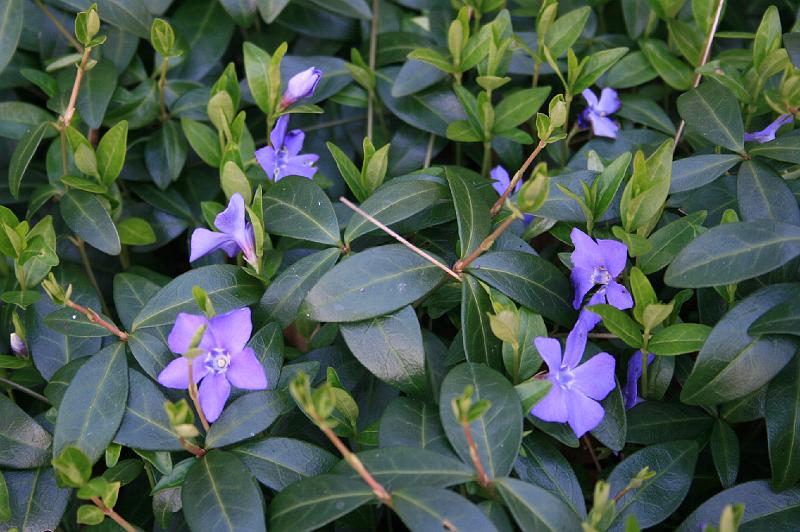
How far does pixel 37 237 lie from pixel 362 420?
547 millimetres

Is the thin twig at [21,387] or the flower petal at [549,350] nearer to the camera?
the flower petal at [549,350]

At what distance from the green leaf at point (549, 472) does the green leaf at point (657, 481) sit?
5cm

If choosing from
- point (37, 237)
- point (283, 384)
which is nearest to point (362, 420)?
point (283, 384)

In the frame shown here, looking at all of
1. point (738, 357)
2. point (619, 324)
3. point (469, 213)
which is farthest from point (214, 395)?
point (738, 357)

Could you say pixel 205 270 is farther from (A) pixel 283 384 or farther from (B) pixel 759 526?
(B) pixel 759 526

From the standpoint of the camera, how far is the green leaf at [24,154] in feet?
4.41

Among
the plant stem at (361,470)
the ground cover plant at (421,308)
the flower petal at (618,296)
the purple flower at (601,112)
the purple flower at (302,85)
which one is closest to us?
the plant stem at (361,470)

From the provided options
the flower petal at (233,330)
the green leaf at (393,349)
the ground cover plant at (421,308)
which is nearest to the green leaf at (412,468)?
the ground cover plant at (421,308)

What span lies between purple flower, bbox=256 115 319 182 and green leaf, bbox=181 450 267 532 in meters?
0.47

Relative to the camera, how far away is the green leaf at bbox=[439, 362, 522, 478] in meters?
1.00

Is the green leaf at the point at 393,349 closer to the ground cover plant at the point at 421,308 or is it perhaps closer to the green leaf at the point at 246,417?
the ground cover plant at the point at 421,308

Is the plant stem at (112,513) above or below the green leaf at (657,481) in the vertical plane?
above

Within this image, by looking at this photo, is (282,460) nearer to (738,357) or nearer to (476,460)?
(476,460)

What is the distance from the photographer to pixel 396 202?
121cm
